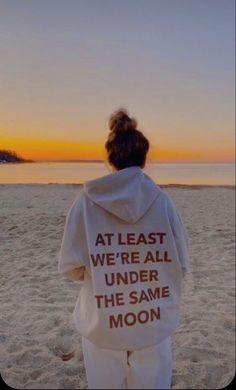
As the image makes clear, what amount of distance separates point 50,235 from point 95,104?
2550 millimetres

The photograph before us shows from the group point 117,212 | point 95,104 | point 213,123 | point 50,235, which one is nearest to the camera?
point 117,212

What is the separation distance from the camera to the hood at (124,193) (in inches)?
41.9

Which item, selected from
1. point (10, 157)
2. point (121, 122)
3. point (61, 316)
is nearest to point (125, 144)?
point (121, 122)

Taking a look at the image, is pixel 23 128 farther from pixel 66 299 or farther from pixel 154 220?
pixel 154 220

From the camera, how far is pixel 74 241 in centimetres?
109

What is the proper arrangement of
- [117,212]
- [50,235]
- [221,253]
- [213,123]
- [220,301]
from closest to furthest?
1. [117,212]
2. [220,301]
3. [213,123]
4. [221,253]
5. [50,235]

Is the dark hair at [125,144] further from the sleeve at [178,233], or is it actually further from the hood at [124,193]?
the sleeve at [178,233]

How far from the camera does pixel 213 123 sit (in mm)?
3029

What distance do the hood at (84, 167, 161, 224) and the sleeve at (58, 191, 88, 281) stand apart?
0.05 metres

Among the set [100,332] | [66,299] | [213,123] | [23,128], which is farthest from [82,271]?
[213,123]

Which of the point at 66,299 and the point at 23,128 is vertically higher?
the point at 23,128

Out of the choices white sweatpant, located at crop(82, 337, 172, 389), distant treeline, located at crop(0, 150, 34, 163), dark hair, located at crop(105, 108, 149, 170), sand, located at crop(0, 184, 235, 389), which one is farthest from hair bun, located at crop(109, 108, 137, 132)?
sand, located at crop(0, 184, 235, 389)

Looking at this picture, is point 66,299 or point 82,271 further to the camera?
point 66,299

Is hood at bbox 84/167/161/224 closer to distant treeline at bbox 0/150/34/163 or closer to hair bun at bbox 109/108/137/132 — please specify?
hair bun at bbox 109/108/137/132
